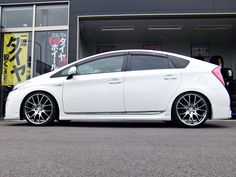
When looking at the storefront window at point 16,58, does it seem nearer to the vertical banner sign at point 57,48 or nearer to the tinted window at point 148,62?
the vertical banner sign at point 57,48

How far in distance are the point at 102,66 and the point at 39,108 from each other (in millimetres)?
1467

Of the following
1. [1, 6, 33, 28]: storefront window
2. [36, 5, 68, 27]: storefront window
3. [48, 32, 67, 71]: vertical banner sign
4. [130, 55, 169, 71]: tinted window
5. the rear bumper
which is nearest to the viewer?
the rear bumper

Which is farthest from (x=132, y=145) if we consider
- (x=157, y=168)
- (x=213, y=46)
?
(x=213, y=46)

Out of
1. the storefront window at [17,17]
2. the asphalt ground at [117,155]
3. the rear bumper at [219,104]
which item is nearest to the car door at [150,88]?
the rear bumper at [219,104]

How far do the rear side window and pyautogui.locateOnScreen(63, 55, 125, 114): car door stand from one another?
40.8 inches

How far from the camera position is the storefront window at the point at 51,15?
1080 cm

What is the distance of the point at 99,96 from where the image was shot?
20.5 feet

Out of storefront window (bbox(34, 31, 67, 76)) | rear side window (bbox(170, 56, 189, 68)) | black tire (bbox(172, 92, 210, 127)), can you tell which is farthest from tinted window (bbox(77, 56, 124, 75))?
storefront window (bbox(34, 31, 67, 76))

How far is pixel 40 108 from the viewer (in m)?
6.32

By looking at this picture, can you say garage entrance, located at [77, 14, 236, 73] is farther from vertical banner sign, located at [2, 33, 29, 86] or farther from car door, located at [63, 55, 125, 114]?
car door, located at [63, 55, 125, 114]

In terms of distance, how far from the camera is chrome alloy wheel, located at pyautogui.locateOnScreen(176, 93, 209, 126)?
20.0ft

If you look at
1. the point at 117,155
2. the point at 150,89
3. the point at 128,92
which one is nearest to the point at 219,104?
the point at 150,89

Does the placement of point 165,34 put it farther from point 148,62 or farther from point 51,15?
point 148,62

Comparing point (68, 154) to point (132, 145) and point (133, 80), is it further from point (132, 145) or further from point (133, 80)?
point (133, 80)
